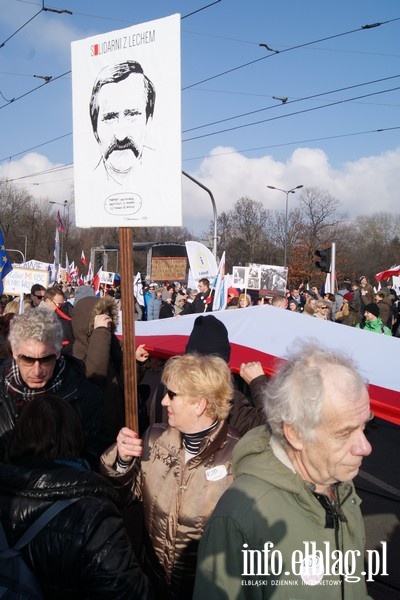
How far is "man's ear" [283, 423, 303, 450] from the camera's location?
207cm

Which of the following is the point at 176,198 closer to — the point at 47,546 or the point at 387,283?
the point at 47,546

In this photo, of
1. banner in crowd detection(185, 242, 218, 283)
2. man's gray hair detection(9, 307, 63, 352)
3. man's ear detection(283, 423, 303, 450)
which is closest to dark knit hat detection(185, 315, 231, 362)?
man's gray hair detection(9, 307, 63, 352)

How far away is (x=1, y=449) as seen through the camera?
3.12 metres

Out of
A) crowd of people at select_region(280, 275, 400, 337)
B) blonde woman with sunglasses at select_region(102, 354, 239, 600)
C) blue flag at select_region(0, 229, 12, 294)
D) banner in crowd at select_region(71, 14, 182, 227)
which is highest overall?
banner in crowd at select_region(71, 14, 182, 227)

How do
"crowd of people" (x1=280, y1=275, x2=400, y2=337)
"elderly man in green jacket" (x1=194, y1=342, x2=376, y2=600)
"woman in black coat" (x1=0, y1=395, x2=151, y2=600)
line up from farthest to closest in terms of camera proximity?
"crowd of people" (x1=280, y1=275, x2=400, y2=337) < "woman in black coat" (x1=0, y1=395, x2=151, y2=600) < "elderly man in green jacket" (x1=194, y1=342, x2=376, y2=600)

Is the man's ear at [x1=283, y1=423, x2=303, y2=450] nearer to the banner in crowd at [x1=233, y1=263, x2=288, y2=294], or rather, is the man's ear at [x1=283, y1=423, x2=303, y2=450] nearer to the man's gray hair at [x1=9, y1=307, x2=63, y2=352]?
the man's gray hair at [x1=9, y1=307, x2=63, y2=352]

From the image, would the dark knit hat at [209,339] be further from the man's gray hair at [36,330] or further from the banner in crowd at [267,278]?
the banner in crowd at [267,278]

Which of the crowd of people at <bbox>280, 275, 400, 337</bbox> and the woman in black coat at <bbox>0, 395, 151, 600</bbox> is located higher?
the woman in black coat at <bbox>0, 395, 151, 600</bbox>

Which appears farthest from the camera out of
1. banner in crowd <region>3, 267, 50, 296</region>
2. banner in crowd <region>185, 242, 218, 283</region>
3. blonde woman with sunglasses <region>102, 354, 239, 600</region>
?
banner in crowd <region>185, 242, 218, 283</region>

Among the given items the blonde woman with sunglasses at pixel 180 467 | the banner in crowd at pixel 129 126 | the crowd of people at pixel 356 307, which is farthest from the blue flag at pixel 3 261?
the blonde woman with sunglasses at pixel 180 467

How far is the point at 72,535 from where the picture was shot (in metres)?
1.99

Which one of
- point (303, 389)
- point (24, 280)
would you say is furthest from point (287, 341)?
point (24, 280)

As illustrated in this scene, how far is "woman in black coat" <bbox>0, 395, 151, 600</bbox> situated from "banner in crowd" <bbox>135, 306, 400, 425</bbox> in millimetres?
2569

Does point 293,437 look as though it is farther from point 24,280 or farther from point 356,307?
point 356,307
